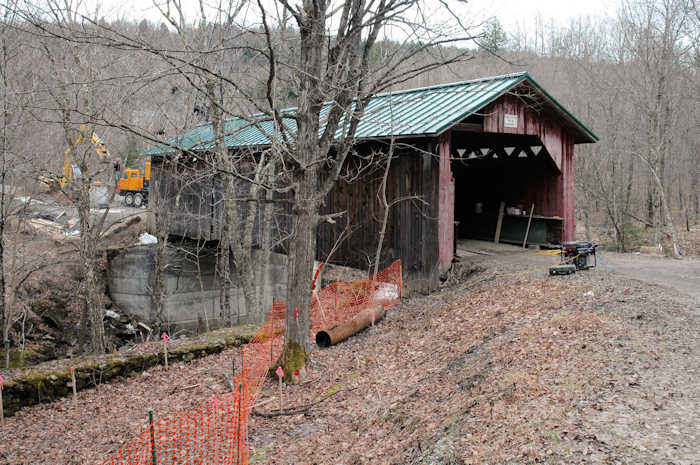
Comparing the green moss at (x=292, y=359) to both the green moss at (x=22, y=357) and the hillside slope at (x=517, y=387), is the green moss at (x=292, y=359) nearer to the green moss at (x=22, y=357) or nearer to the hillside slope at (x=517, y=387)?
the hillside slope at (x=517, y=387)

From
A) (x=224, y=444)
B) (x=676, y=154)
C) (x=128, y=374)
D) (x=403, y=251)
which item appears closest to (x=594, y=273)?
(x=403, y=251)

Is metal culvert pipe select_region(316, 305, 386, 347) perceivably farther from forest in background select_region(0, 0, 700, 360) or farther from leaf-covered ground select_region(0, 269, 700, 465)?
forest in background select_region(0, 0, 700, 360)

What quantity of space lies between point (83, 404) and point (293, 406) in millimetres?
3597

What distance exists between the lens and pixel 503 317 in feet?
32.8

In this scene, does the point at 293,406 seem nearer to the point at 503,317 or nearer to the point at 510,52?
the point at 503,317

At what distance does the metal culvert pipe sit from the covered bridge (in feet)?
8.05

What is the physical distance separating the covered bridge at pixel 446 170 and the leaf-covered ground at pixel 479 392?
2.57 m

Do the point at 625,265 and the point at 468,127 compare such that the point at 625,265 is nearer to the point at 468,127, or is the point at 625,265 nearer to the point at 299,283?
the point at 468,127

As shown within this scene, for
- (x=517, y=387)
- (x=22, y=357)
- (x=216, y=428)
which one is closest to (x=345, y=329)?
(x=216, y=428)

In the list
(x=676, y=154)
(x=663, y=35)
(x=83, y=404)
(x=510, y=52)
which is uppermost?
(x=510, y=52)

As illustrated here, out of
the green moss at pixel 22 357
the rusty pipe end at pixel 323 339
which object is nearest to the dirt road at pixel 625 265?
the rusty pipe end at pixel 323 339

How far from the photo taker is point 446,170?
44.7 ft

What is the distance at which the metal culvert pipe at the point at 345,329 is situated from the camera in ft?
36.6

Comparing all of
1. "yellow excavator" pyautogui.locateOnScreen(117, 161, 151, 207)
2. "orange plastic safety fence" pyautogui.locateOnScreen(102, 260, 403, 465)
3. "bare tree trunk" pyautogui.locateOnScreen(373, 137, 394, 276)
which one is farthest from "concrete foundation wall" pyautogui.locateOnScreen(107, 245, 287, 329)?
"yellow excavator" pyautogui.locateOnScreen(117, 161, 151, 207)
